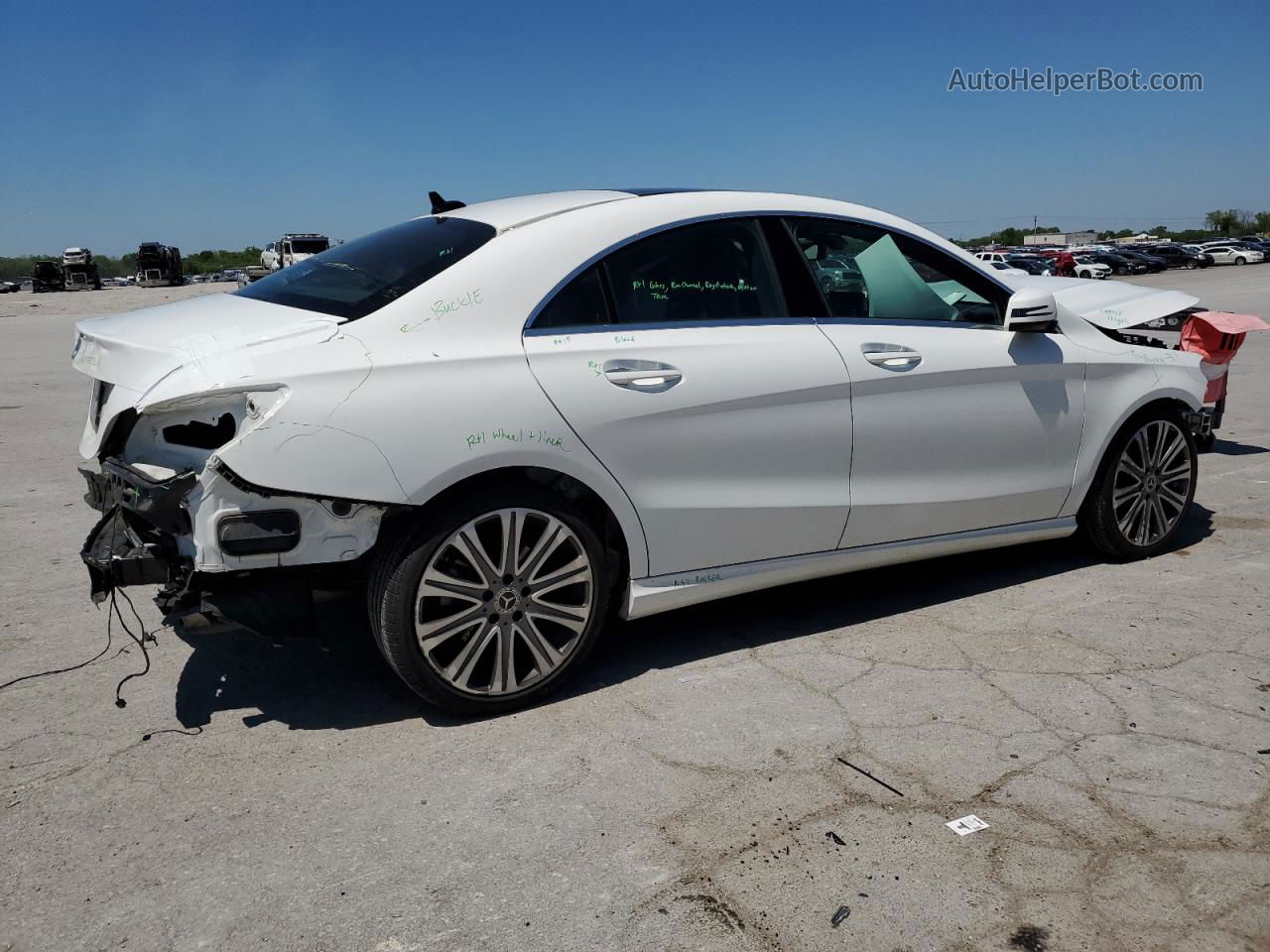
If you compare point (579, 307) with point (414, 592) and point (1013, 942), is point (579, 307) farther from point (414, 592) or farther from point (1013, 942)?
point (1013, 942)

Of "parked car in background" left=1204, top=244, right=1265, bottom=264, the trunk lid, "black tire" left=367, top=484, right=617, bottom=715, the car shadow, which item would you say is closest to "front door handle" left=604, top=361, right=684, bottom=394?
"black tire" left=367, top=484, right=617, bottom=715

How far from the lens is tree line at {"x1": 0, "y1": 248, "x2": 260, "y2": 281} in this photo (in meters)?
122

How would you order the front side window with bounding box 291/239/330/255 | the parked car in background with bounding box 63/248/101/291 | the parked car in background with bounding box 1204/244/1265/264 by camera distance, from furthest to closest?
the parked car in background with bounding box 1204/244/1265/264, the parked car in background with bounding box 63/248/101/291, the front side window with bounding box 291/239/330/255

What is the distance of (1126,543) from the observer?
4992mm

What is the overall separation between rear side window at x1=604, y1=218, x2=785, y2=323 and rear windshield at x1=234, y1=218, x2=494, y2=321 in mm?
520

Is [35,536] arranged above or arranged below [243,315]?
below

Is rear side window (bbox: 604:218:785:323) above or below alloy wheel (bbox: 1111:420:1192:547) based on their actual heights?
above

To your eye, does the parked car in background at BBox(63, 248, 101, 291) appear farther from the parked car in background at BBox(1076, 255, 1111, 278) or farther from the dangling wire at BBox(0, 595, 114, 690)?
the dangling wire at BBox(0, 595, 114, 690)

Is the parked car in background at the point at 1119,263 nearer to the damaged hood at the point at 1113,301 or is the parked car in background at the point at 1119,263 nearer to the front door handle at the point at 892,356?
the damaged hood at the point at 1113,301

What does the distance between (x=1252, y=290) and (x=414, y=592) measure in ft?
111

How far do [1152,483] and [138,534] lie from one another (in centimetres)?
436

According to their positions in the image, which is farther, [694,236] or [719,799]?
[694,236]

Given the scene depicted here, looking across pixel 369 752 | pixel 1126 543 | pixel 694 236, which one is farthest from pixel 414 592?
pixel 1126 543

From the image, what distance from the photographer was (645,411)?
11.8ft
